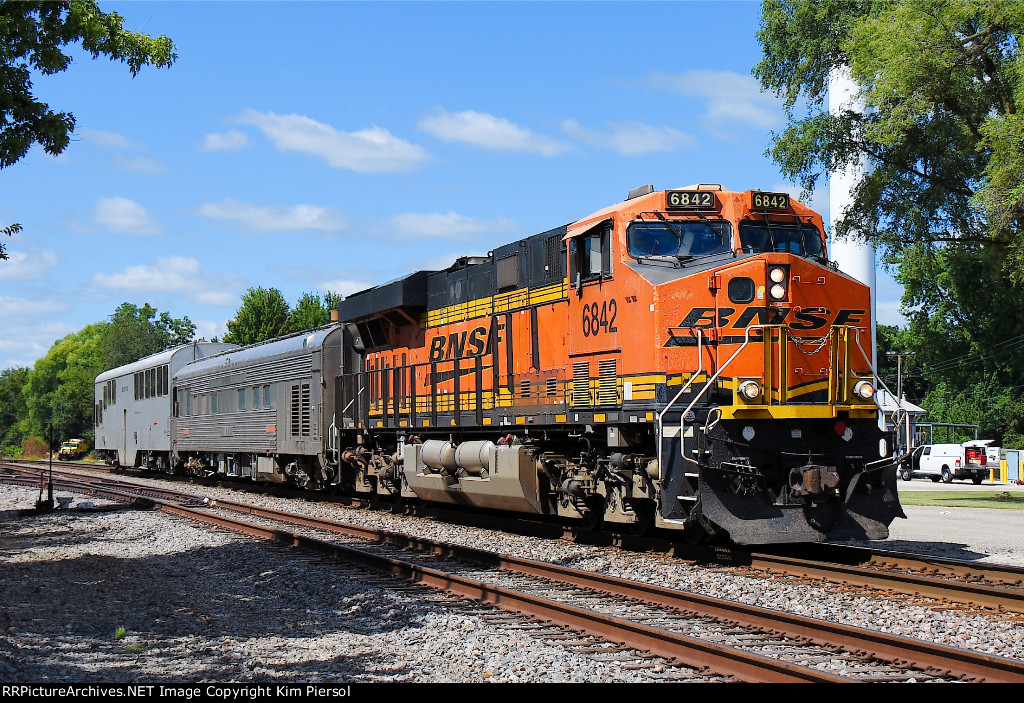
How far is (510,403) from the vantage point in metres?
14.5

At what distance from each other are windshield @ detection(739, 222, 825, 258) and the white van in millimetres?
30512

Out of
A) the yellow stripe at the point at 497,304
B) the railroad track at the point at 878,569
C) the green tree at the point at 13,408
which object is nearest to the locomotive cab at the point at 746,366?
the railroad track at the point at 878,569

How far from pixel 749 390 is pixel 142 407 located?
2820cm

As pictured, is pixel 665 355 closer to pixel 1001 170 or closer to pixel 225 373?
pixel 1001 170

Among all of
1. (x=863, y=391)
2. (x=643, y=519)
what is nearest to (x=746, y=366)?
(x=863, y=391)

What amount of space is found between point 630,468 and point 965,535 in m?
6.55

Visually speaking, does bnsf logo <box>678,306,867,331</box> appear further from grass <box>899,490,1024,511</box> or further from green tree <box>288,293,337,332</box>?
green tree <box>288,293,337,332</box>

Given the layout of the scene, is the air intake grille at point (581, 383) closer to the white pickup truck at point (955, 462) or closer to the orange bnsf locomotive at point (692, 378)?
the orange bnsf locomotive at point (692, 378)

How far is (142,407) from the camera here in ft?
113

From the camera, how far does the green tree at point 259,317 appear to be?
77688mm

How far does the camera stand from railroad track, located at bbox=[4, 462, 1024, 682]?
21.4ft

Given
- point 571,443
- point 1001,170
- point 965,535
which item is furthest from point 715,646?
point 1001,170

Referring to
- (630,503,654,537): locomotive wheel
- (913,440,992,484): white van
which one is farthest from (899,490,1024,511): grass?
(913,440,992,484): white van

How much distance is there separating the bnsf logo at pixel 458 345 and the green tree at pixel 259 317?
205 ft
